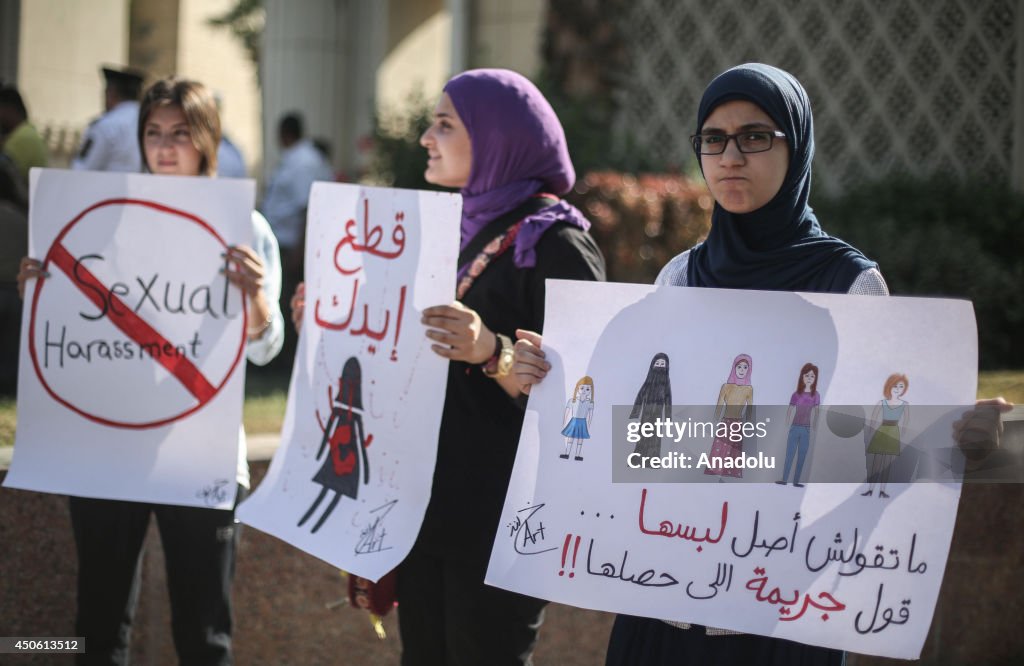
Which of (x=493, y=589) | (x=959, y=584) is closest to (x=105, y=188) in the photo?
(x=493, y=589)

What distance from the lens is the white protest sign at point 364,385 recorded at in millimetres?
2617

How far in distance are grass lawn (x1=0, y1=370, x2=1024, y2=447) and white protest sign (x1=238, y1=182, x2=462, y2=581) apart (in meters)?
2.04

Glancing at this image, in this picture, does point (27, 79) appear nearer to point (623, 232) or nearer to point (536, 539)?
point (623, 232)

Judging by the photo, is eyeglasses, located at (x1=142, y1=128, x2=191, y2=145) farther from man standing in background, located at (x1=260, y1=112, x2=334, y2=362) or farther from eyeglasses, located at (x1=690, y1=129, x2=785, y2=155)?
man standing in background, located at (x1=260, y1=112, x2=334, y2=362)

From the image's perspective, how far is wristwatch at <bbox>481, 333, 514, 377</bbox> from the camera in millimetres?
2496

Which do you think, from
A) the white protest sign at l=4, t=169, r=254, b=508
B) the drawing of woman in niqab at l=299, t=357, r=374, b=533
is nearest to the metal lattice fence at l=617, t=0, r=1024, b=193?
the white protest sign at l=4, t=169, r=254, b=508

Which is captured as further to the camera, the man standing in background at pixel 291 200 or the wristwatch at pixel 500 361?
the man standing in background at pixel 291 200

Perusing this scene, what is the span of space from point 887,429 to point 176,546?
1918 millimetres

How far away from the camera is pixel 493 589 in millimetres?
2586

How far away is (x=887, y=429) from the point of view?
6.66 feet

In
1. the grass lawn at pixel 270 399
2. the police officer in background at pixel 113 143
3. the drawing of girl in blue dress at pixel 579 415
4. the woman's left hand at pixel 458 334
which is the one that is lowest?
the grass lawn at pixel 270 399
